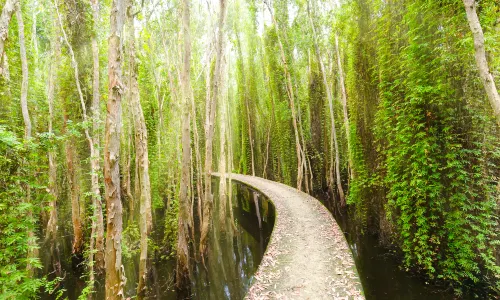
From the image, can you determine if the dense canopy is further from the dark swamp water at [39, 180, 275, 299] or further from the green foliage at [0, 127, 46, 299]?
the dark swamp water at [39, 180, 275, 299]

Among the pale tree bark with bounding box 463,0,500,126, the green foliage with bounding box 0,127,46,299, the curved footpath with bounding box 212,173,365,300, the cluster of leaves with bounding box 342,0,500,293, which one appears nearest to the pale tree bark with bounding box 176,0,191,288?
the curved footpath with bounding box 212,173,365,300

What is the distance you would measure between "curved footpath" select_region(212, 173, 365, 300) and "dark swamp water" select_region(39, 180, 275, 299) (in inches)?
98.3

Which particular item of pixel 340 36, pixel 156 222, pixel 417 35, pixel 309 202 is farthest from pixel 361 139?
pixel 156 222

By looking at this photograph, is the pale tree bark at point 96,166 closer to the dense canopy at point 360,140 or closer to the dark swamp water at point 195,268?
the dense canopy at point 360,140

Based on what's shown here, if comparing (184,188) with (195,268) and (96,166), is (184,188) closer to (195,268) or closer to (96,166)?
(96,166)

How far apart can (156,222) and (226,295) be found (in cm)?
855

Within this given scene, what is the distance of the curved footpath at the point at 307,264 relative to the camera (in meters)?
4.38

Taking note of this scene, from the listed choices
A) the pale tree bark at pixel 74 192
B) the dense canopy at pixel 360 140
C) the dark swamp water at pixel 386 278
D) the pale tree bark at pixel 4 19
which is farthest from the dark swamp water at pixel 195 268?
the pale tree bark at pixel 4 19

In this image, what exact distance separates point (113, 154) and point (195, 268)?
700 centimetres

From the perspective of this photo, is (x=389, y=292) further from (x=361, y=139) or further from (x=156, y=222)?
(x=156, y=222)

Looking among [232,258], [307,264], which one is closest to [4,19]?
[307,264]

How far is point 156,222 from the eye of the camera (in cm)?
1451

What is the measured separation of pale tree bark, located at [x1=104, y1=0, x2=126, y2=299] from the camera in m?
3.69

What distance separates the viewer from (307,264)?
546cm
